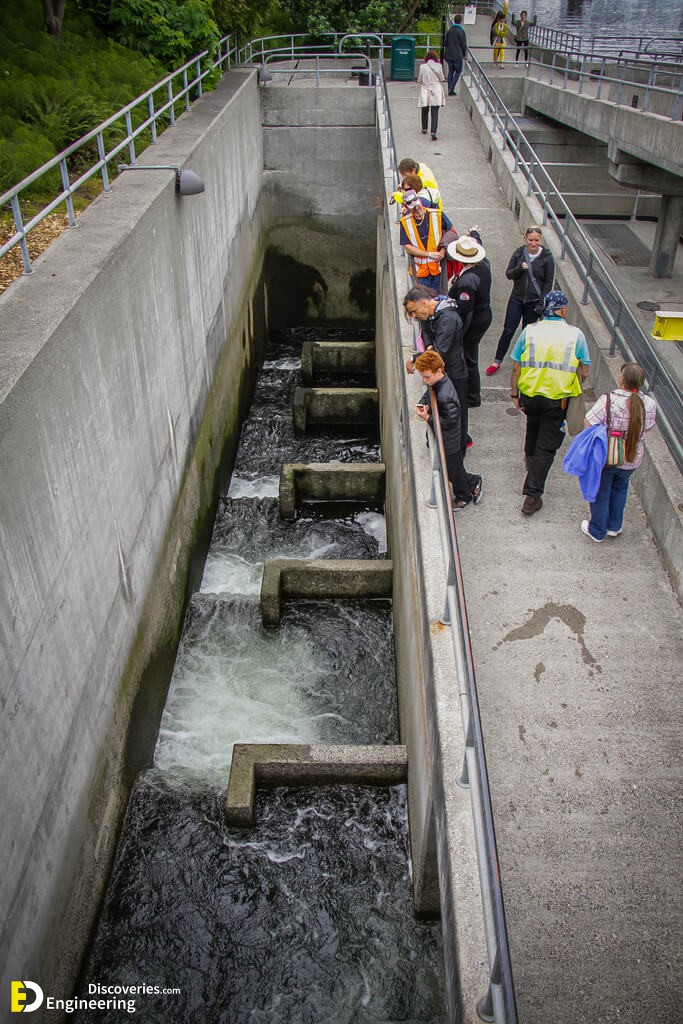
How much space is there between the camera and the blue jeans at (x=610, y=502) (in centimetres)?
609

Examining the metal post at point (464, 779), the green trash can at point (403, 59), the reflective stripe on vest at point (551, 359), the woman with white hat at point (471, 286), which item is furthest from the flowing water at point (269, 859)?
the green trash can at point (403, 59)

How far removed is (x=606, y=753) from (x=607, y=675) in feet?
2.09

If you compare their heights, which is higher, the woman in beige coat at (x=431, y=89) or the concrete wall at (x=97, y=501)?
the woman in beige coat at (x=431, y=89)

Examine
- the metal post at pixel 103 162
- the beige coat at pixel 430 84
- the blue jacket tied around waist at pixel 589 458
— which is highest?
the beige coat at pixel 430 84

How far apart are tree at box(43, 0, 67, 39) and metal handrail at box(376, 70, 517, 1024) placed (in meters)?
12.6

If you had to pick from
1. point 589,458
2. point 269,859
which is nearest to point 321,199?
point 589,458

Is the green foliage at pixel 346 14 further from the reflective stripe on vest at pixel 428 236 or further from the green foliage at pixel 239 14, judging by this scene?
the reflective stripe on vest at pixel 428 236

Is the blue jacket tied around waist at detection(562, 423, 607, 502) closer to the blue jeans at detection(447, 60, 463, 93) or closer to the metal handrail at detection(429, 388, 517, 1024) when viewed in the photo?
the metal handrail at detection(429, 388, 517, 1024)

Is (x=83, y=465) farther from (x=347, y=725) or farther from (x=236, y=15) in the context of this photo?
(x=236, y=15)

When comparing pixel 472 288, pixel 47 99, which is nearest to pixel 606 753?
pixel 472 288

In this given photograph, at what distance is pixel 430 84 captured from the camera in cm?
1502

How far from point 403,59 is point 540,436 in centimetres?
1799

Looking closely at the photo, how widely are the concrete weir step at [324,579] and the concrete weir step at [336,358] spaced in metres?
6.67

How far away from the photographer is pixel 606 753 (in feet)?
16.4
